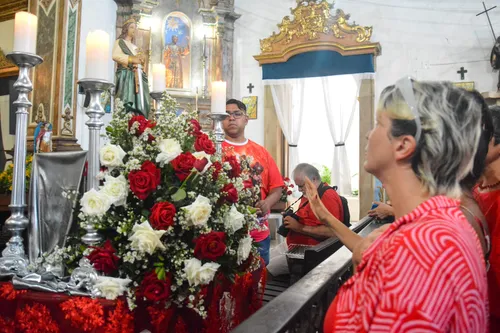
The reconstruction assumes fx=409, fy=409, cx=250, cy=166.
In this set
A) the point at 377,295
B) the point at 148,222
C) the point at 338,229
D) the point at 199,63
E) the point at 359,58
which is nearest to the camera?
the point at 377,295

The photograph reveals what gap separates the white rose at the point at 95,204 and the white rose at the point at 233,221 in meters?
0.48

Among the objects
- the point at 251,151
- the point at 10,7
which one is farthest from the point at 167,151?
the point at 10,7

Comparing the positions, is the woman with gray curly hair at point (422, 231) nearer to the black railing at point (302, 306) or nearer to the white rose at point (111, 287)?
the black railing at point (302, 306)

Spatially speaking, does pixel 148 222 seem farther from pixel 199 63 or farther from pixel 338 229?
pixel 199 63

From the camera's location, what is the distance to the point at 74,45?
7.02m

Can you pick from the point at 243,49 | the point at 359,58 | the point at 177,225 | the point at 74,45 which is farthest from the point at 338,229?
the point at 243,49

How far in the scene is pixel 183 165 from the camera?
1611 millimetres

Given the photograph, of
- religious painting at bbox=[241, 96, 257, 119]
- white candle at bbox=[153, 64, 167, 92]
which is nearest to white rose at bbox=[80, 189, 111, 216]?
white candle at bbox=[153, 64, 167, 92]

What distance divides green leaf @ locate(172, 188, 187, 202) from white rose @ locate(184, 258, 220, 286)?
241mm

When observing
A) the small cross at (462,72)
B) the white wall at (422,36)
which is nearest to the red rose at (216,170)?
the white wall at (422,36)

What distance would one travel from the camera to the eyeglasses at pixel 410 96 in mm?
948

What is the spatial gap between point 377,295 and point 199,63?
9.28m

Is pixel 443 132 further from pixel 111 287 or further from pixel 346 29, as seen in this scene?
pixel 346 29

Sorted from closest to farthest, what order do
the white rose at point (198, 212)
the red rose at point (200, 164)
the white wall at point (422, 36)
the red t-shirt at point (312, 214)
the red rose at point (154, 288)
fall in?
the red rose at point (154, 288) < the white rose at point (198, 212) < the red rose at point (200, 164) < the red t-shirt at point (312, 214) < the white wall at point (422, 36)
